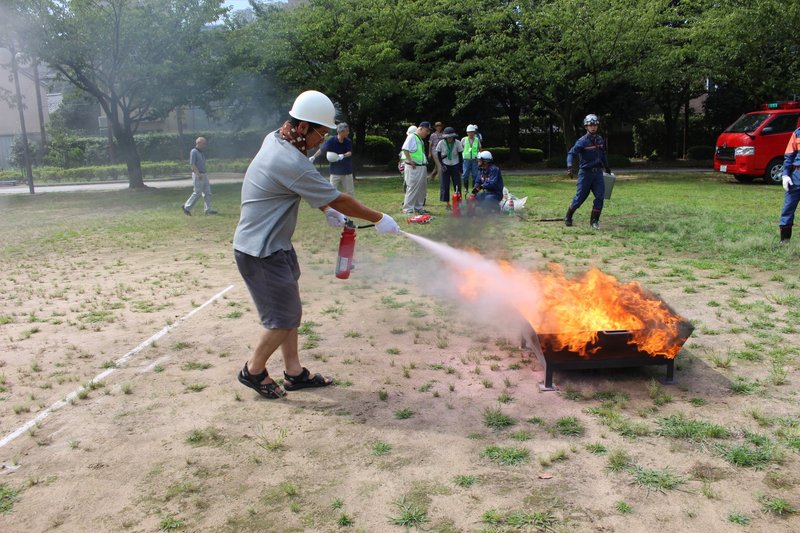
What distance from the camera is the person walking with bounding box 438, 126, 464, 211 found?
13266mm

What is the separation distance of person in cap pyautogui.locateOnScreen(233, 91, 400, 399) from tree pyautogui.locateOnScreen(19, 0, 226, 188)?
2031 cm

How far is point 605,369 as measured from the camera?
480cm

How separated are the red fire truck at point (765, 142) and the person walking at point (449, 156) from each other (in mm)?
9700

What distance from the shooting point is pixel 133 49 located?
73.9 feet

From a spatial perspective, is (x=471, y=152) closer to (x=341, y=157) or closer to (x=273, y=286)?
(x=341, y=157)

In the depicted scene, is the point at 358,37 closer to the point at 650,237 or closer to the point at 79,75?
the point at 79,75

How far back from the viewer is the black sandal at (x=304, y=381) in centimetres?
464

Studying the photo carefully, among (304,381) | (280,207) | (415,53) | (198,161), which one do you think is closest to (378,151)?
(415,53)

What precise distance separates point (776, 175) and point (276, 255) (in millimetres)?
18218

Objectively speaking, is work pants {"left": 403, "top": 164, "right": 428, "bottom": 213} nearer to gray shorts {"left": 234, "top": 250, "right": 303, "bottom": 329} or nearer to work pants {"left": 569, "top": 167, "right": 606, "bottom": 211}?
work pants {"left": 569, "top": 167, "right": 606, "bottom": 211}

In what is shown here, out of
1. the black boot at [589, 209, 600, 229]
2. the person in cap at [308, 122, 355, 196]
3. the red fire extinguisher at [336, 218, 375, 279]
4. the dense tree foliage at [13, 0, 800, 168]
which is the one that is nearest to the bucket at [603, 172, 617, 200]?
the black boot at [589, 209, 600, 229]

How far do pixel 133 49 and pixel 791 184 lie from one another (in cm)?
2143

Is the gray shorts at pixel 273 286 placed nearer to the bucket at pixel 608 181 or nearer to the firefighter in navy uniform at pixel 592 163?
the firefighter in navy uniform at pixel 592 163

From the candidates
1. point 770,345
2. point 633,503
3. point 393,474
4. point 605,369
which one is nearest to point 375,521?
point 393,474
